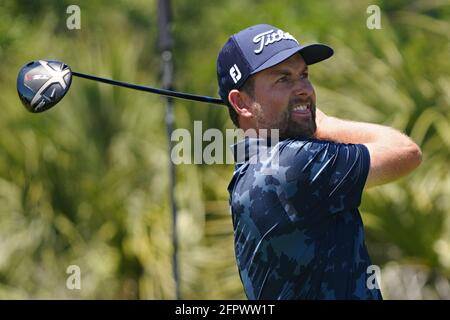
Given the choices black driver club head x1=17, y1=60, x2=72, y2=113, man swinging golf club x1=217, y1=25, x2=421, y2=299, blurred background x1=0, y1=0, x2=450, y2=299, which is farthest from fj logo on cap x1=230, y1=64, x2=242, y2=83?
blurred background x1=0, y1=0, x2=450, y2=299

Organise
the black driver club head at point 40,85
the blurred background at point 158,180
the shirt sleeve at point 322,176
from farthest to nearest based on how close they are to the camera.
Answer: the blurred background at point 158,180
the black driver club head at point 40,85
the shirt sleeve at point 322,176

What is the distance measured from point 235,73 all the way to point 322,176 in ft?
1.82

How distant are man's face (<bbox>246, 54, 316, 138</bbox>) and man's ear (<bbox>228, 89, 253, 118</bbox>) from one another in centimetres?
4

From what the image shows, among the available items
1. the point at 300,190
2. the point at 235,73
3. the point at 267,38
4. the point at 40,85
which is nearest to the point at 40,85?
the point at 40,85

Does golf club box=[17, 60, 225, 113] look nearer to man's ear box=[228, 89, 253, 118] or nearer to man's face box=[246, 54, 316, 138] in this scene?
man's ear box=[228, 89, 253, 118]

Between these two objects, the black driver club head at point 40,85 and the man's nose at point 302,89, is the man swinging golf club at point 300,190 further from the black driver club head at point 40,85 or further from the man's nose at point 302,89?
the black driver club head at point 40,85

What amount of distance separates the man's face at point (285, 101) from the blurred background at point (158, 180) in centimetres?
384

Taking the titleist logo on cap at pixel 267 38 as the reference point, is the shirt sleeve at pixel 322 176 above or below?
Answer: below

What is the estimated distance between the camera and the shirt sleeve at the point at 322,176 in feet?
11.6

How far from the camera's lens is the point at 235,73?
3818 mm

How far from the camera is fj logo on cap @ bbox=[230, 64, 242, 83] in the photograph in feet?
12.5

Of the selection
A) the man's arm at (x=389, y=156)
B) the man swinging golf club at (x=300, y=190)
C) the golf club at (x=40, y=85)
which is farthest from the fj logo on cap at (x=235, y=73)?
the man's arm at (x=389, y=156)

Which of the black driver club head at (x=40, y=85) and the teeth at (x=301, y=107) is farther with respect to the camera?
the black driver club head at (x=40, y=85)

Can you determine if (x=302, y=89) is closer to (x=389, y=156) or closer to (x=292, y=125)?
(x=292, y=125)
